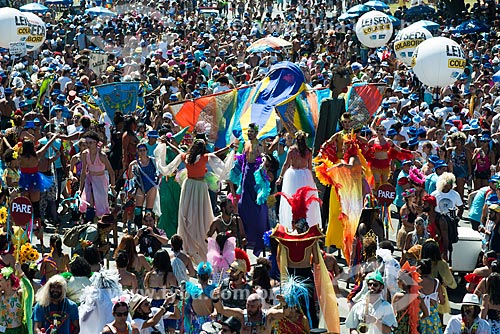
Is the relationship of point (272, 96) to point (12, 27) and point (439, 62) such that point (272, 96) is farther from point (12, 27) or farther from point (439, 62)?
point (12, 27)

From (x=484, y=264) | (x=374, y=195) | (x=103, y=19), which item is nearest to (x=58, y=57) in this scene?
(x=103, y=19)

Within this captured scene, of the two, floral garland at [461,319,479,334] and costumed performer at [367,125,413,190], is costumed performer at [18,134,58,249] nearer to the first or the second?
costumed performer at [367,125,413,190]

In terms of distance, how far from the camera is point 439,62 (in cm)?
1939

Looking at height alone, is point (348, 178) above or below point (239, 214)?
above

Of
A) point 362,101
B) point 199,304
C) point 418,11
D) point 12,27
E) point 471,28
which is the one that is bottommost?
point 418,11

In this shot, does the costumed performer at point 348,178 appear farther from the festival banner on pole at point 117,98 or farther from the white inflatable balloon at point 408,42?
the white inflatable balloon at point 408,42

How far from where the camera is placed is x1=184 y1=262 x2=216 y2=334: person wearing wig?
955 cm

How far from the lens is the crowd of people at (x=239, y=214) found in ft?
30.3

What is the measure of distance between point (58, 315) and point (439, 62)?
39.3ft

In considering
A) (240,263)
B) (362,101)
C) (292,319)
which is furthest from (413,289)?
(362,101)

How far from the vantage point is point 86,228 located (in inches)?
459

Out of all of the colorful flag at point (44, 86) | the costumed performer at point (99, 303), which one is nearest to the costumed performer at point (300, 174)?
the costumed performer at point (99, 303)

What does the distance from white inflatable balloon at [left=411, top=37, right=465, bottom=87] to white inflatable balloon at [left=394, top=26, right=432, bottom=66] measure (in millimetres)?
3414

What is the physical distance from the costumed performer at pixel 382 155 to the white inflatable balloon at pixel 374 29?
43.8ft
